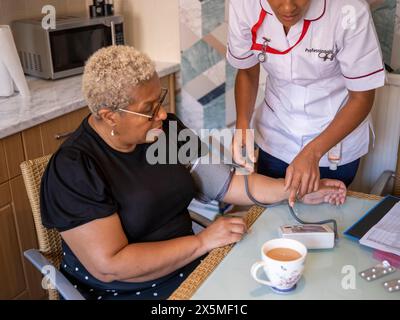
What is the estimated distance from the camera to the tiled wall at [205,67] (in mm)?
2510

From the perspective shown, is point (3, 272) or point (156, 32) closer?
point (3, 272)

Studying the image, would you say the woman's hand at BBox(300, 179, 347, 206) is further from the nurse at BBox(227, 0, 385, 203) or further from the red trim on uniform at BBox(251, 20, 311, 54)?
the red trim on uniform at BBox(251, 20, 311, 54)

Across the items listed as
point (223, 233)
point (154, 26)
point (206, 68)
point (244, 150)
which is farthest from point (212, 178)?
point (154, 26)

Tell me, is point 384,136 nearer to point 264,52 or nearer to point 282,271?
point 264,52

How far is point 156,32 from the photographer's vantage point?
8.96 ft

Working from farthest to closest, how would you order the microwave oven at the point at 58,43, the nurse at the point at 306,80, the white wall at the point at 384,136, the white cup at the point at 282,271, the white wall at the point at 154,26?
the white wall at the point at 154,26 < the microwave oven at the point at 58,43 < the white wall at the point at 384,136 < the nurse at the point at 306,80 < the white cup at the point at 282,271

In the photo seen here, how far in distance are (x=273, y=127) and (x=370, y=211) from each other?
1.65 ft

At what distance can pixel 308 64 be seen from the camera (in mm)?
1488

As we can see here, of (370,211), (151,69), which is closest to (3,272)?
(151,69)

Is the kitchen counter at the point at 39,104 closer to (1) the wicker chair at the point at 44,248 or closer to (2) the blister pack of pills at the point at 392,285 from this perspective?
(1) the wicker chair at the point at 44,248

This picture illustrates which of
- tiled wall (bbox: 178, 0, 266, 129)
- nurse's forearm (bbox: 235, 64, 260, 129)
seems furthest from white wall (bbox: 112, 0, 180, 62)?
nurse's forearm (bbox: 235, 64, 260, 129)

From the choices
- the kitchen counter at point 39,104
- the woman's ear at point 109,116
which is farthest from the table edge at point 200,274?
the kitchen counter at point 39,104
